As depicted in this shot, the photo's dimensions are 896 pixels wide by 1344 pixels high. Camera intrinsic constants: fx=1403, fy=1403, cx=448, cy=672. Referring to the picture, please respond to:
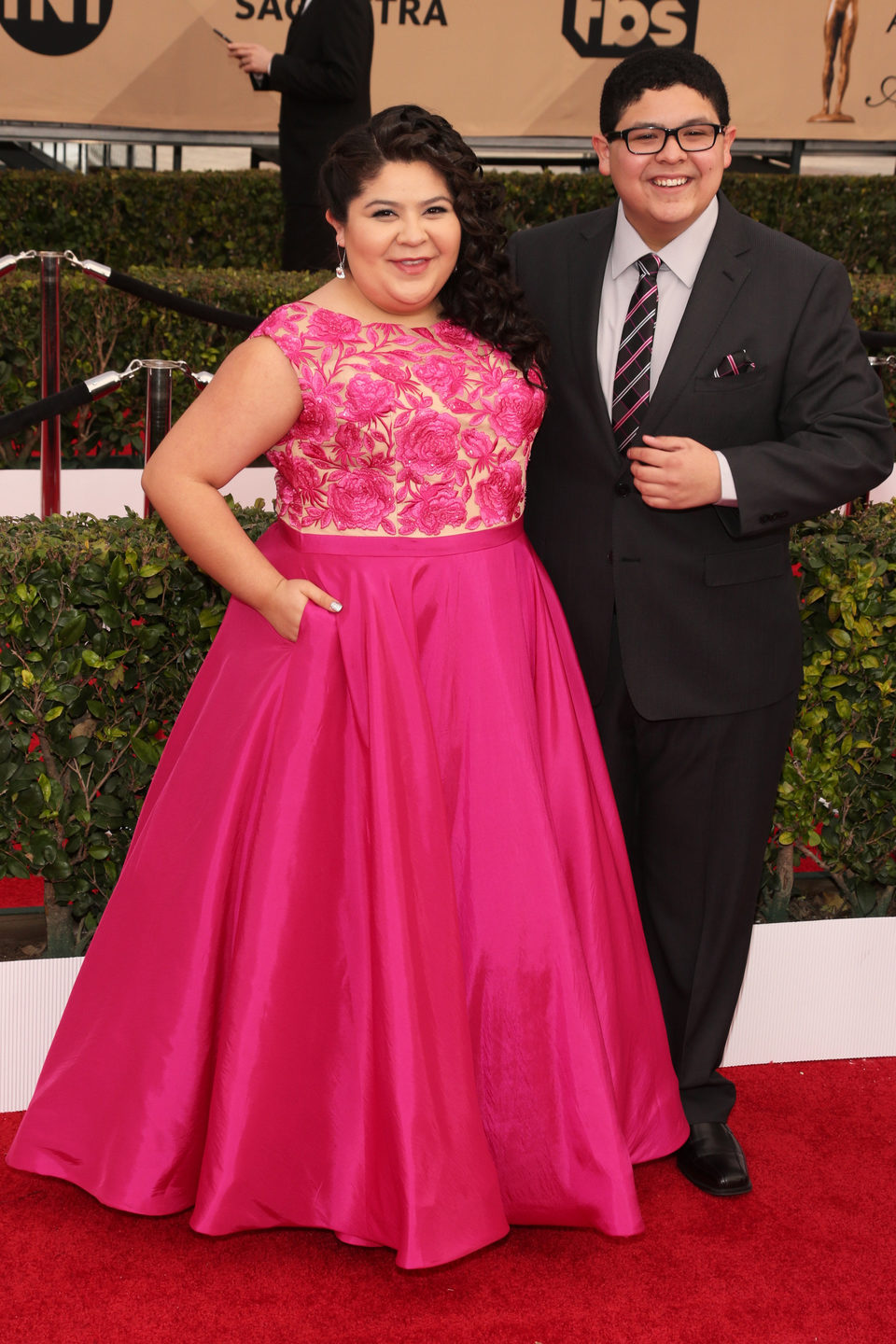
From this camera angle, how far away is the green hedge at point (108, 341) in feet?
21.2

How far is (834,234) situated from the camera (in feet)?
31.5

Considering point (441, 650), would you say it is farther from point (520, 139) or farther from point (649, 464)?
point (520, 139)

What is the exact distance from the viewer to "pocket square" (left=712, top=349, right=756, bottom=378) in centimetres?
247

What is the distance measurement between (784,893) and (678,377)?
64.8 inches

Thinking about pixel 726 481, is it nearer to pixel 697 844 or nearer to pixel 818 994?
pixel 697 844

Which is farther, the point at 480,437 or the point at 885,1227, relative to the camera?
the point at 885,1227

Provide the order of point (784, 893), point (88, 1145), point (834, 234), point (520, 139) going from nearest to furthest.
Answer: point (88, 1145)
point (784, 893)
point (834, 234)
point (520, 139)

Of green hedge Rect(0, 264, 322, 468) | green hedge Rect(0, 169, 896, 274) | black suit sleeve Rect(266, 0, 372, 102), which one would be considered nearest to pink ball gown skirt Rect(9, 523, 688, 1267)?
black suit sleeve Rect(266, 0, 372, 102)

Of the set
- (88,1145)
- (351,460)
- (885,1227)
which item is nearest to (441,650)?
(351,460)

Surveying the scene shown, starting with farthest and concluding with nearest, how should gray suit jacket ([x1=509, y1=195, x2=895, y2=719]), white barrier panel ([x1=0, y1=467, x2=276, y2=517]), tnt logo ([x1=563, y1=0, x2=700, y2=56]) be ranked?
1. tnt logo ([x1=563, y1=0, x2=700, y2=56])
2. white barrier panel ([x1=0, y1=467, x2=276, y2=517])
3. gray suit jacket ([x1=509, y1=195, x2=895, y2=719])

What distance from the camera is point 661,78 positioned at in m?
2.37

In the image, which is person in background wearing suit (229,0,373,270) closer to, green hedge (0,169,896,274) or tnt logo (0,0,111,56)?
green hedge (0,169,896,274)

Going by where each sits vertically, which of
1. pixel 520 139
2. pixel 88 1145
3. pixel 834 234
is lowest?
pixel 88 1145

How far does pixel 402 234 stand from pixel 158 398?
1.50 m
